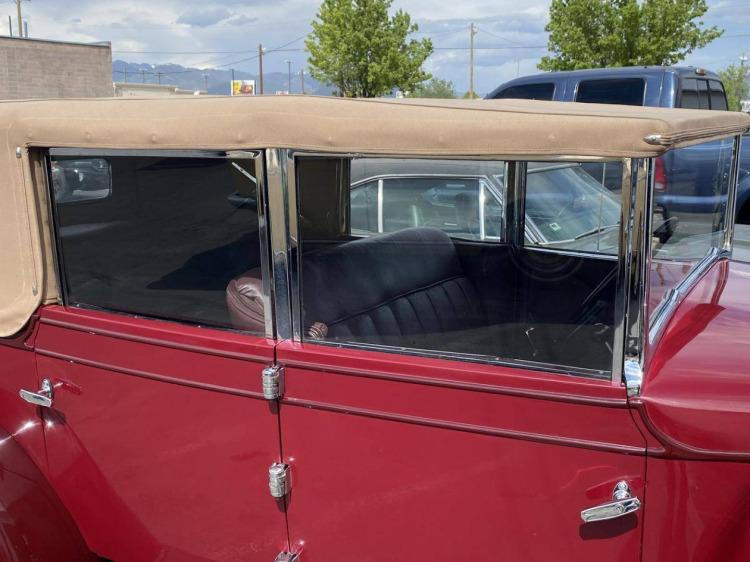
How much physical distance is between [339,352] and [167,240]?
0.56 metres

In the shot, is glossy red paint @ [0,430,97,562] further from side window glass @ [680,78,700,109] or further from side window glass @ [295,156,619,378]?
side window glass @ [680,78,700,109]

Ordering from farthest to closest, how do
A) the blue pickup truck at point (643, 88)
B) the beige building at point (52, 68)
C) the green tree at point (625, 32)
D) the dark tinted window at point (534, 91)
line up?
1. the beige building at point (52, 68)
2. the green tree at point (625, 32)
3. the dark tinted window at point (534, 91)
4. the blue pickup truck at point (643, 88)

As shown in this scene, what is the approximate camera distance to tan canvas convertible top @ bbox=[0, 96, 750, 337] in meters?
1.33

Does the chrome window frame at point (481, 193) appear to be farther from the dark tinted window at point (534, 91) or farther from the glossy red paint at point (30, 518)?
the dark tinted window at point (534, 91)

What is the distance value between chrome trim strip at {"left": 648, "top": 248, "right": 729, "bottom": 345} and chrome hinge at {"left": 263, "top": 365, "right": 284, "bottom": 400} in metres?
0.81

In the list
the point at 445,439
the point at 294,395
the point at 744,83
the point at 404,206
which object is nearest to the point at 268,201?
the point at 294,395

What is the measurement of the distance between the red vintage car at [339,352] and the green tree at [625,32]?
1313cm

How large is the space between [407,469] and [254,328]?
1.62 feet

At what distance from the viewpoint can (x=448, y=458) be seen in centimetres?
153

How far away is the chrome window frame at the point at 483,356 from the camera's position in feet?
4.33

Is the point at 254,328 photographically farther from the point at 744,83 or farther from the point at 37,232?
the point at 744,83

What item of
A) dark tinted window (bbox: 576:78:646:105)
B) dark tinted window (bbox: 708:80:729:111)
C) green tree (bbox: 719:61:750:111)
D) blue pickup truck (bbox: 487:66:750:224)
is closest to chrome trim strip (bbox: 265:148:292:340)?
blue pickup truck (bbox: 487:66:750:224)

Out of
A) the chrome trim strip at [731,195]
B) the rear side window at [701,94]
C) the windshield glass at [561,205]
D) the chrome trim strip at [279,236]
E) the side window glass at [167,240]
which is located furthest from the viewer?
the rear side window at [701,94]

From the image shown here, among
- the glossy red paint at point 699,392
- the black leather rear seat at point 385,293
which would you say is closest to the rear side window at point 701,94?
the black leather rear seat at point 385,293
